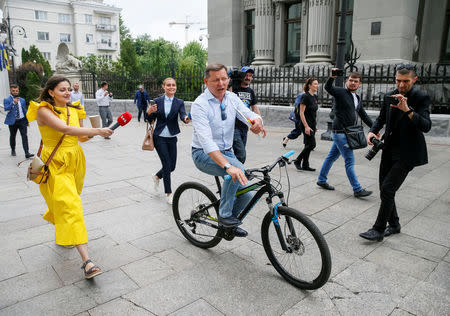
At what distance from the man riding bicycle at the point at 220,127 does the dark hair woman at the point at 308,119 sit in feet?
12.9

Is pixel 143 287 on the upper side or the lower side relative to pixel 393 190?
lower

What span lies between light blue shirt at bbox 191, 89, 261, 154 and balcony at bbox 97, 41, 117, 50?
221 feet

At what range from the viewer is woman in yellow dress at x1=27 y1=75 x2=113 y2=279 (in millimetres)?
3072

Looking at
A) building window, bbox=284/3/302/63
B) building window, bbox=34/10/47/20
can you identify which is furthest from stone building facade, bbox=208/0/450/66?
building window, bbox=34/10/47/20

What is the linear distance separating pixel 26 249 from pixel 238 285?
2409 millimetres

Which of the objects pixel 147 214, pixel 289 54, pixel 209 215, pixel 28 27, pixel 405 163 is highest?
pixel 28 27

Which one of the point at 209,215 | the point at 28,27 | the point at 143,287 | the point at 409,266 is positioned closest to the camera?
the point at 143,287

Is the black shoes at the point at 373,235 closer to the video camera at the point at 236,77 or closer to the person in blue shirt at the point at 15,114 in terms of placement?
the video camera at the point at 236,77

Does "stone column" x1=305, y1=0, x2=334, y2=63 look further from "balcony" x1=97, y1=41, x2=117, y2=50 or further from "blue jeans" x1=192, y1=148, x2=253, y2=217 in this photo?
"balcony" x1=97, y1=41, x2=117, y2=50

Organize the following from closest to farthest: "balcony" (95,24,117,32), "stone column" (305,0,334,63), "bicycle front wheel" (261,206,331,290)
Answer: "bicycle front wheel" (261,206,331,290), "stone column" (305,0,334,63), "balcony" (95,24,117,32)

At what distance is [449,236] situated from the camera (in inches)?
157

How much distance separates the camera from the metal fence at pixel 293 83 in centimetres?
1102

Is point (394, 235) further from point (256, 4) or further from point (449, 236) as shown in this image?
point (256, 4)

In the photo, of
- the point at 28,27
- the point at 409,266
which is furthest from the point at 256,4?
the point at 28,27
